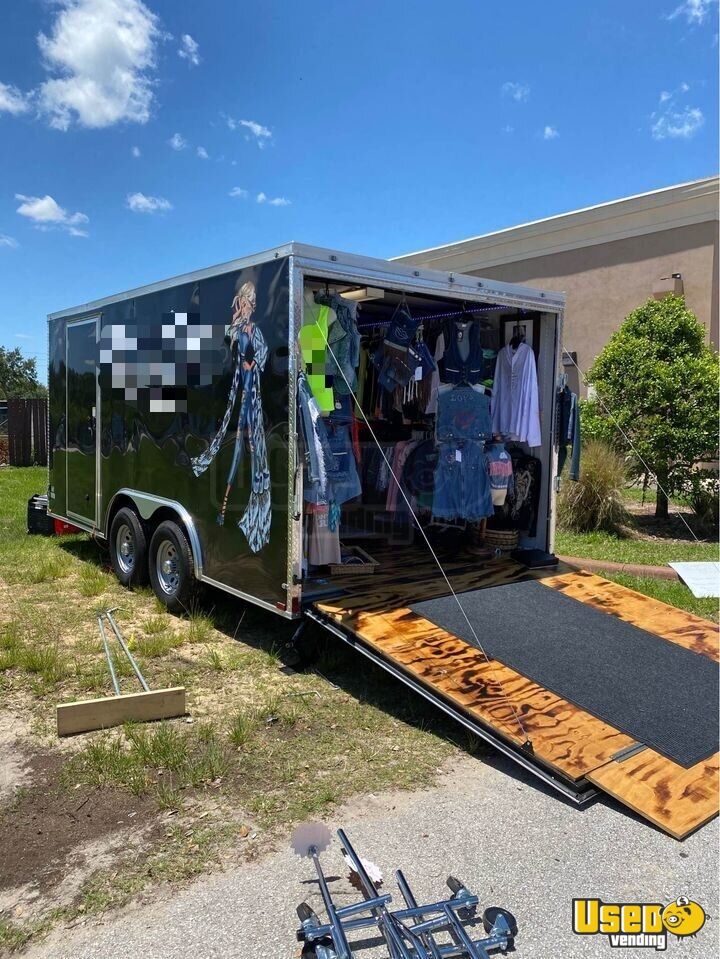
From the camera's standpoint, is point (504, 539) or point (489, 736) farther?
point (504, 539)

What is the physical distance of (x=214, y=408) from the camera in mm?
5316

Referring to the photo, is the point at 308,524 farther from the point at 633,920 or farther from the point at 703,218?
the point at 703,218

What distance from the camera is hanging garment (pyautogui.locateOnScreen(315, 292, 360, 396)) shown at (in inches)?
201

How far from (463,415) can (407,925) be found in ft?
14.5

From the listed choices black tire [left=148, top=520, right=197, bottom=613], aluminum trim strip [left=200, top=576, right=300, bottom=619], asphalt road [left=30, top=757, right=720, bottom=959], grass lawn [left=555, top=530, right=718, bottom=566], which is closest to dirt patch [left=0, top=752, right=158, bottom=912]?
asphalt road [left=30, top=757, right=720, bottom=959]

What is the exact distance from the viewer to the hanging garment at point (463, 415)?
6.33m

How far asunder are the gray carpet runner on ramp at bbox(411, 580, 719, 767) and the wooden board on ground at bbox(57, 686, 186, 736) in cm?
159

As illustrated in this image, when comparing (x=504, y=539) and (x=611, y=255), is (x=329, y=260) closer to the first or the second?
(x=504, y=539)

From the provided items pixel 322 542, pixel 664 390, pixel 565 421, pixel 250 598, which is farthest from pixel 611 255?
pixel 250 598

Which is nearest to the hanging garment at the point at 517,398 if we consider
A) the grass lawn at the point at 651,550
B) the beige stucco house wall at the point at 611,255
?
the grass lawn at the point at 651,550

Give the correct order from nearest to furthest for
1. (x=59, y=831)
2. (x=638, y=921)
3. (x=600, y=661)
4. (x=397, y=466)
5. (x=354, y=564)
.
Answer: (x=638, y=921) → (x=59, y=831) → (x=600, y=661) → (x=354, y=564) → (x=397, y=466)

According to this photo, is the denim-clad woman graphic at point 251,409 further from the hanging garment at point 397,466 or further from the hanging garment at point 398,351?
the hanging garment at point 397,466

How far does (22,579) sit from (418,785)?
16.7 ft

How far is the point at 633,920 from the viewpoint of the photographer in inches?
103
